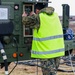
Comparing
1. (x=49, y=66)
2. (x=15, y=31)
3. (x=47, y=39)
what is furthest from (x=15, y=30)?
(x=49, y=66)

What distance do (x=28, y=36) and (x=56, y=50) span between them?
0.60m

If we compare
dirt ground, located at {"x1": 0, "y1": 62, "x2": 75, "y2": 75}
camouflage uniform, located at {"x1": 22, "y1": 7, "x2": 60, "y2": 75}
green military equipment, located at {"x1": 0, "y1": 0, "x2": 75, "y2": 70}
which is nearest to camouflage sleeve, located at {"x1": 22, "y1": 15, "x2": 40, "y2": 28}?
camouflage uniform, located at {"x1": 22, "y1": 7, "x2": 60, "y2": 75}

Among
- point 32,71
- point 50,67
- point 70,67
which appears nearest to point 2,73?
point 32,71

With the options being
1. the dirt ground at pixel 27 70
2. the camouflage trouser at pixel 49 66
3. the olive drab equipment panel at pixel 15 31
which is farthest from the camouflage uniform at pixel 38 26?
the dirt ground at pixel 27 70

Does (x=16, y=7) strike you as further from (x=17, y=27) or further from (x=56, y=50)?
(x=56, y=50)

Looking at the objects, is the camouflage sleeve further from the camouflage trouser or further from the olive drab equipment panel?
the camouflage trouser

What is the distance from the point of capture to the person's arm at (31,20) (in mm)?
7113

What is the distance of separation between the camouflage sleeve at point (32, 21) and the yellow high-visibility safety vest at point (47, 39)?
78 millimetres

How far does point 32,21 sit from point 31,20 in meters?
0.02

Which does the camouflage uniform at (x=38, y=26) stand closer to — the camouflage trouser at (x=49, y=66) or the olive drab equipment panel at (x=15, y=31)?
the camouflage trouser at (x=49, y=66)

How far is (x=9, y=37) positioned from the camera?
284 inches

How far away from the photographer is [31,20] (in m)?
7.16

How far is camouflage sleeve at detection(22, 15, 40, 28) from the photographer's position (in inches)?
280

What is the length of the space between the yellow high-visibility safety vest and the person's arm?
0.09 m
